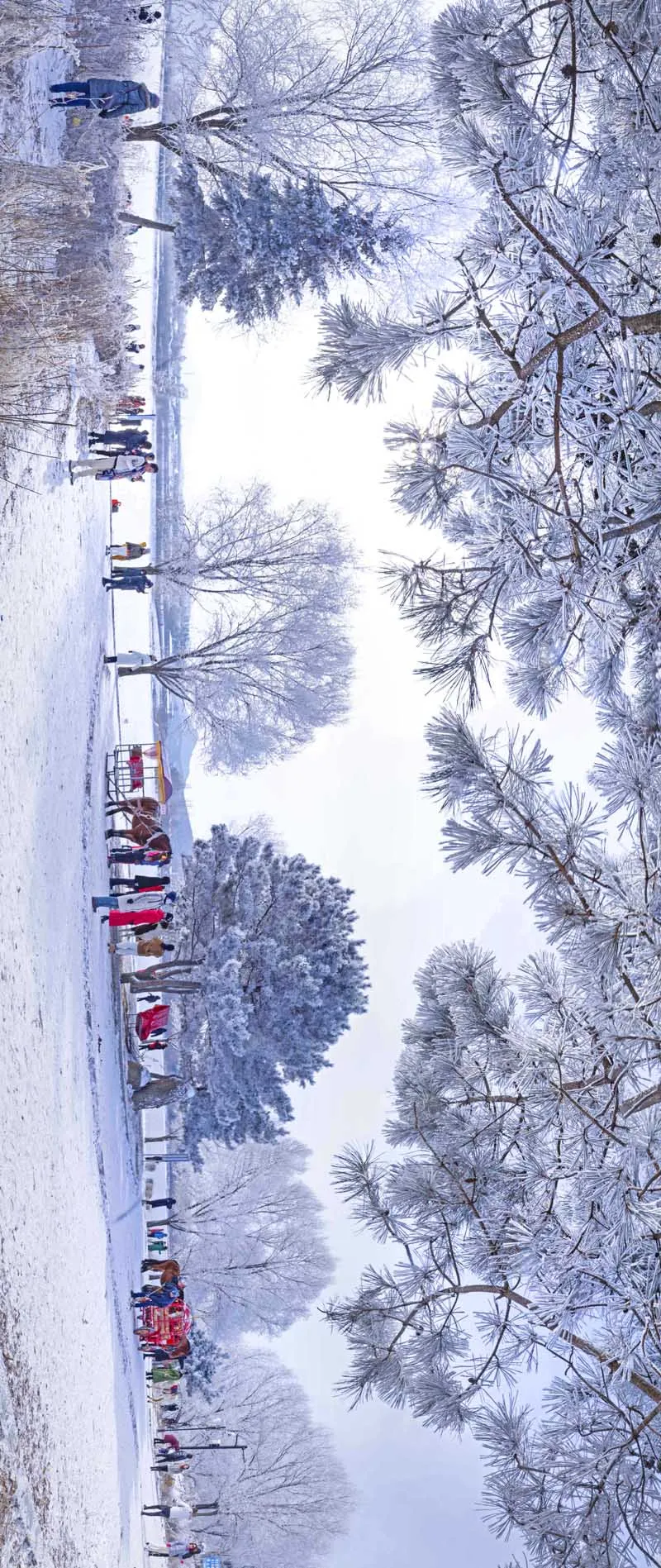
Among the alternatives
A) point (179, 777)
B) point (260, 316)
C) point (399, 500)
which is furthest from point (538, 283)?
point (179, 777)

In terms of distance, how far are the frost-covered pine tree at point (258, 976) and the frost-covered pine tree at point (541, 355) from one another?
1246 cm

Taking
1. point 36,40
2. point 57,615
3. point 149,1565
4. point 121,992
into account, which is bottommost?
point 149,1565

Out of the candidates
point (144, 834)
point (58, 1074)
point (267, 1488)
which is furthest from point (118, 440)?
point (267, 1488)

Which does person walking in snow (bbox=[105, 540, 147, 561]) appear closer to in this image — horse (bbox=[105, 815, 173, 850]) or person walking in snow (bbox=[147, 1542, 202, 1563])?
horse (bbox=[105, 815, 173, 850])

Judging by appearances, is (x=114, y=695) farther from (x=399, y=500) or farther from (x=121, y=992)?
(x=399, y=500)

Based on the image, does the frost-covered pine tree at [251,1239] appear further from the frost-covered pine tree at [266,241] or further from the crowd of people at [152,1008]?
the frost-covered pine tree at [266,241]

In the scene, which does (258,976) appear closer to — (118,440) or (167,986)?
(167,986)

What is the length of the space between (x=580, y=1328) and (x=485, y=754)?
232 cm

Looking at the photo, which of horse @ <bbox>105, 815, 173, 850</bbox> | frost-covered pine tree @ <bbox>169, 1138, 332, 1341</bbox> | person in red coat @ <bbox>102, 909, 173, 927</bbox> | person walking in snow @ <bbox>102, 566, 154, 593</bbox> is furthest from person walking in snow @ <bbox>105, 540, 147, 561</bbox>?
frost-covered pine tree @ <bbox>169, 1138, 332, 1341</bbox>

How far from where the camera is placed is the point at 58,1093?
33.7ft

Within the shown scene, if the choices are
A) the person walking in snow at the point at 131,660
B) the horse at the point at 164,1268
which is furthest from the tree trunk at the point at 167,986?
the person walking in snow at the point at 131,660

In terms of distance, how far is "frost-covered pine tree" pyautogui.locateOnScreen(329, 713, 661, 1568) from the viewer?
4195mm

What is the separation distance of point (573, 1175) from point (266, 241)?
14750mm

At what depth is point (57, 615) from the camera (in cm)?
1180
